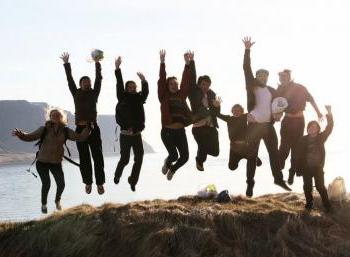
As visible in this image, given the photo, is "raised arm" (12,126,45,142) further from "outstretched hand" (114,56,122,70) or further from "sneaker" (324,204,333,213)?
"sneaker" (324,204,333,213)

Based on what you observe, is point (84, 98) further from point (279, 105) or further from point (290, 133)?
point (290, 133)

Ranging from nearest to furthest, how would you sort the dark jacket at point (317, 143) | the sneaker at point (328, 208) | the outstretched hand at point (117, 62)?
the outstretched hand at point (117, 62), the dark jacket at point (317, 143), the sneaker at point (328, 208)

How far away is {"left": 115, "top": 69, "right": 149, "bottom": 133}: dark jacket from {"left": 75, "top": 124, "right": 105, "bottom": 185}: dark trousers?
0.64 m

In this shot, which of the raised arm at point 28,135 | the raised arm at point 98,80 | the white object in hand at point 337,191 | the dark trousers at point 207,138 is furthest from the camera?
the white object in hand at point 337,191

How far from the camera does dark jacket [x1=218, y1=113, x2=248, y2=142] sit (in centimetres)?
1448

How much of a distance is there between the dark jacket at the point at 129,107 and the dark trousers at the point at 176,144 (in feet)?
2.32

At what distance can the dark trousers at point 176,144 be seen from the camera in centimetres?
1383

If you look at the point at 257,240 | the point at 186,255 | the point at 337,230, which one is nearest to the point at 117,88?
the point at 186,255

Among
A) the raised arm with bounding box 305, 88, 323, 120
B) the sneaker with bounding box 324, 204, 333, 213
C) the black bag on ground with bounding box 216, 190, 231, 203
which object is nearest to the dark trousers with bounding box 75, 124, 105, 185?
the black bag on ground with bounding box 216, 190, 231, 203

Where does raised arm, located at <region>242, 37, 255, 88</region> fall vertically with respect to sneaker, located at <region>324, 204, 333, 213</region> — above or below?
above

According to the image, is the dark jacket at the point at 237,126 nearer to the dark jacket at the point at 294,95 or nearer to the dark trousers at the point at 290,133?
the dark trousers at the point at 290,133

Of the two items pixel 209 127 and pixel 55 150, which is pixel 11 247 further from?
pixel 209 127

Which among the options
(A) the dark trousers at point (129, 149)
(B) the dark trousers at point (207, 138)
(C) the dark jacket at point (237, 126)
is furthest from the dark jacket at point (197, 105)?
(A) the dark trousers at point (129, 149)

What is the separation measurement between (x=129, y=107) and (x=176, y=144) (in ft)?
4.96
